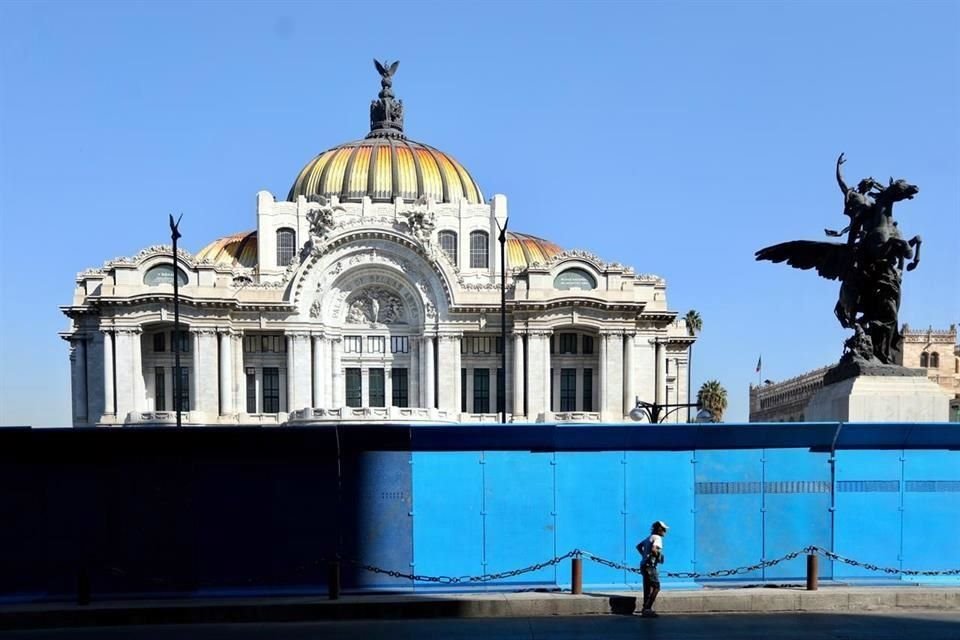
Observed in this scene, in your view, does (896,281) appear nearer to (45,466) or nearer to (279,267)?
(45,466)

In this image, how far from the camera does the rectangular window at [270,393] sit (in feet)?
211

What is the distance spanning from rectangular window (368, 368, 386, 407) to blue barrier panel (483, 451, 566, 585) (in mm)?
48986

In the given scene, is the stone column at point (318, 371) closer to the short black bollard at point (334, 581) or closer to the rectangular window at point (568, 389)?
the rectangular window at point (568, 389)

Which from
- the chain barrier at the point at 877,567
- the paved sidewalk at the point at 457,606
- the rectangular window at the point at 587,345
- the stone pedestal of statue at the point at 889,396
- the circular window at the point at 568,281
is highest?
the circular window at the point at 568,281

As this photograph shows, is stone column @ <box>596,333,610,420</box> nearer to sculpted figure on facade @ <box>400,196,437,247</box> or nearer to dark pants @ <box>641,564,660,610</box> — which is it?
sculpted figure on facade @ <box>400,196,437,247</box>

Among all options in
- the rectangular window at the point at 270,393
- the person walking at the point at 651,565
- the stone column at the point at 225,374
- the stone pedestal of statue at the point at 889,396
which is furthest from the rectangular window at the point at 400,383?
the person walking at the point at 651,565

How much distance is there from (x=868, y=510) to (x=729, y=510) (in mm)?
2366

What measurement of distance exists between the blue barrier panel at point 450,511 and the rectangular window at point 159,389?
49.8 meters

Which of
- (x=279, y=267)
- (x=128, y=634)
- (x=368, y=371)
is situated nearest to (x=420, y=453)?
(x=128, y=634)

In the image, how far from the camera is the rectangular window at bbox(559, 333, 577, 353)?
212ft

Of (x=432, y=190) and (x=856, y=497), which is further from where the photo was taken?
(x=432, y=190)

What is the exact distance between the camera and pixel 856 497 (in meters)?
17.0

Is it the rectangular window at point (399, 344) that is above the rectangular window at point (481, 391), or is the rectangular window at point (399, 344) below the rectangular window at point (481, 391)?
above

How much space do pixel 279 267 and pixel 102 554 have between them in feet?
180
